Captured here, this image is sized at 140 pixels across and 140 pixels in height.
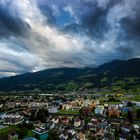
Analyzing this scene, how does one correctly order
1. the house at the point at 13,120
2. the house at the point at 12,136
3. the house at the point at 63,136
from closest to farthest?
the house at the point at 63,136 < the house at the point at 12,136 < the house at the point at 13,120

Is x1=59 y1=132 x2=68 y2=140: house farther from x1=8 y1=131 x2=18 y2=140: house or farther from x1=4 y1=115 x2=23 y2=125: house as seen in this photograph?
x1=4 y1=115 x2=23 y2=125: house

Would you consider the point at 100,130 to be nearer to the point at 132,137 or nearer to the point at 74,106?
the point at 132,137

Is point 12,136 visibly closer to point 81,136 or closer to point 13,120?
point 81,136

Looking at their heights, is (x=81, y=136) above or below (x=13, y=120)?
below

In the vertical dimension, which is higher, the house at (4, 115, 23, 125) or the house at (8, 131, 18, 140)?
the house at (4, 115, 23, 125)

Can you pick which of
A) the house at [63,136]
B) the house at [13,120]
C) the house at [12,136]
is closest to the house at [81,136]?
the house at [63,136]

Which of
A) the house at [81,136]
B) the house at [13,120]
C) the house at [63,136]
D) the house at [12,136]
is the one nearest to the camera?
the house at [81,136]

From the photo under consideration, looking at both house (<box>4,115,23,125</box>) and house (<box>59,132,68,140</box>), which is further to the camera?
house (<box>4,115,23,125</box>)

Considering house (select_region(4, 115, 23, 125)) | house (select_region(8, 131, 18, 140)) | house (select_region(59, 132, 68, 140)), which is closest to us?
house (select_region(59, 132, 68, 140))

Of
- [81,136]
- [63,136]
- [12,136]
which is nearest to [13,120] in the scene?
[12,136]

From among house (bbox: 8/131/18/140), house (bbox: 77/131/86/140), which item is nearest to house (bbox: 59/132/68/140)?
house (bbox: 77/131/86/140)

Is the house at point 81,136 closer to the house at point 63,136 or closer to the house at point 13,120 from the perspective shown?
the house at point 63,136
